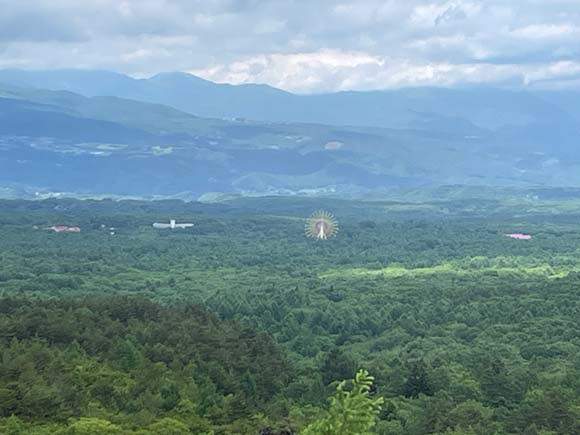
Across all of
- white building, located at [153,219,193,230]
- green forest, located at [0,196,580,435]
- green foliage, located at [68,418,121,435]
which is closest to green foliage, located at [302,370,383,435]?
green forest, located at [0,196,580,435]

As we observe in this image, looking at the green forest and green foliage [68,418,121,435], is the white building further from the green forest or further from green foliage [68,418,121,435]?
green foliage [68,418,121,435]

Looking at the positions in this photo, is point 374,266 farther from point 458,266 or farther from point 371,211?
point 371,211

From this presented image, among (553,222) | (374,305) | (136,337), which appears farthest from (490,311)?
(553,222)

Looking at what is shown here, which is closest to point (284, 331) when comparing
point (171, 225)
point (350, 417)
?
point (350, 417)

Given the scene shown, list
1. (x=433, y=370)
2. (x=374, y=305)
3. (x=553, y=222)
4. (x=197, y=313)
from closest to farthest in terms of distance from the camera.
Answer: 1. (x=433, y=370)
2. (x=197, y=313)
3. (x=374, y=305)
4. (x=553, y=222)

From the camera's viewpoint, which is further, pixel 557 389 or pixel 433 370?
pixel 433 370

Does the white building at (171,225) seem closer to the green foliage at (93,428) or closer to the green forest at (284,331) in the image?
the green forest at (284,331)

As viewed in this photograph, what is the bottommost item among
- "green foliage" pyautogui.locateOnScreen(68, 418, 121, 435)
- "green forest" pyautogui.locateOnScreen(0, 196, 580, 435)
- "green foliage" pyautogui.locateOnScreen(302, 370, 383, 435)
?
"green forest" pyautogui.locateOnScreen(0, 196, 580, 435)

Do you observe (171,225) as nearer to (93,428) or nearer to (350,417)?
(93,428)
